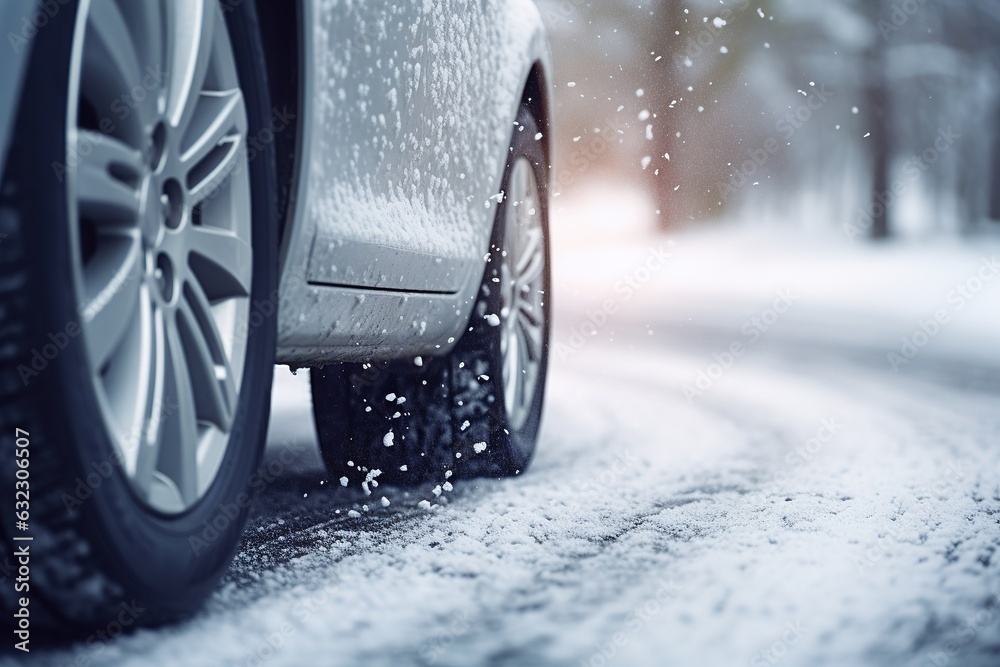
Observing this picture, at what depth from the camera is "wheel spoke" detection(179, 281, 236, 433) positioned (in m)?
1.87

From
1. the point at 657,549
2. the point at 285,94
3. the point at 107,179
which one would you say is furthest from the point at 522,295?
the point at 107,179

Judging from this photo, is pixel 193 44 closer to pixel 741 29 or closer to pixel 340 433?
pixel 340 433

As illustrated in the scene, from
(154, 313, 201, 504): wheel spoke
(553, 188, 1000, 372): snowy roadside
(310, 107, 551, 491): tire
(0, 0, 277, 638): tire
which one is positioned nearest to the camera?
(0, 0, 277, 638): tire

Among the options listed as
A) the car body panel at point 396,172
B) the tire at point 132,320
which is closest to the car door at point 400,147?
the car body panel at point 396,172

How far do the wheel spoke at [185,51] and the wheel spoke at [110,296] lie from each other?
25 cm

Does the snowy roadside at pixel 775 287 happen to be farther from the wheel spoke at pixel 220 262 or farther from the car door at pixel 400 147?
the wheel spoke at pixel 220 262

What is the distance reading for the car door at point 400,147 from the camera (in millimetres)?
2139

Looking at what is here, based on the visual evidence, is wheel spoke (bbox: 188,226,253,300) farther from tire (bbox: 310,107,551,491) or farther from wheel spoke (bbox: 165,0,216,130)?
tire (bbox: 310,107,551,491)

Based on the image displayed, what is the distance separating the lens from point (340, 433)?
3186mm

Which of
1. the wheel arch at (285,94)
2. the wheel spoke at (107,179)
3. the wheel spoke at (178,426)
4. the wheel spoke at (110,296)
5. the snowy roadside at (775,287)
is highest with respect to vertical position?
the wheel arch at (285,94)

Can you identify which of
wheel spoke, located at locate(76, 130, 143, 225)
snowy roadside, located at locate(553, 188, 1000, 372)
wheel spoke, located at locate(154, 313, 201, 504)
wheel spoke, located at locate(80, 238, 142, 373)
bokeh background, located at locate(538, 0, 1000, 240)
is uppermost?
bokeh background, located at locate(538, 0, 1000, 240)

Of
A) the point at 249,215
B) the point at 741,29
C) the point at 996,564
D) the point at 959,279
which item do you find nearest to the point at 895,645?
the point at 996,564

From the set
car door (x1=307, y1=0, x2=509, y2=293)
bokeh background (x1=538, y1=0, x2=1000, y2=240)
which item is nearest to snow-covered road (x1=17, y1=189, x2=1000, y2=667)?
car door (x1=307, y1=0, x2=509, y2=293)

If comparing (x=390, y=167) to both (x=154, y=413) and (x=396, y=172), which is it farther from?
(x=154, y=413)
